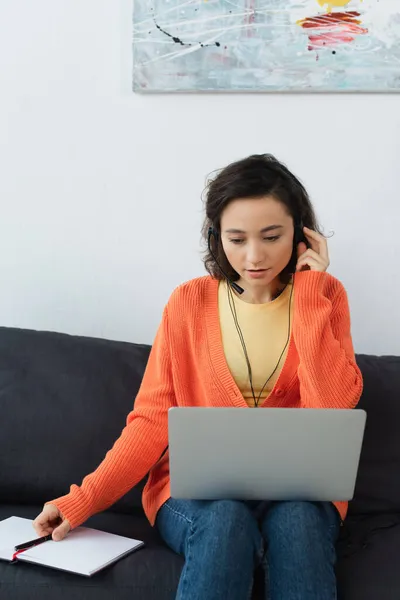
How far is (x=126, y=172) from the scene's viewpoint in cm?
202

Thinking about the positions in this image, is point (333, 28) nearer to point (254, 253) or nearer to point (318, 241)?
point (318, 241)

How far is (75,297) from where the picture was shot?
2.07m

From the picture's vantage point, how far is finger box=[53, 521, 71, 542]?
133 centimetres

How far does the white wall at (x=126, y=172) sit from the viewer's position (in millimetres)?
1947

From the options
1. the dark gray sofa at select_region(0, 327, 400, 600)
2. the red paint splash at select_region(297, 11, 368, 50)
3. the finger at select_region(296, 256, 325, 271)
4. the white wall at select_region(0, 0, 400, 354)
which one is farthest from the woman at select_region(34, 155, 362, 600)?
the red paint splash at select_region(297, 11, 368, 50)

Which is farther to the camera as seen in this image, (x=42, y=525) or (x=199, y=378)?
(x=199, y=378)

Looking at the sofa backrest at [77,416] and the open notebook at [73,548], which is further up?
the sofa backrest at [77,416]

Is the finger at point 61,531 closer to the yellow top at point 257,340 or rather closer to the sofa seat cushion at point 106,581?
the sofa seat cushion at point 106,581

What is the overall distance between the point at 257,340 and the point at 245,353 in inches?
1.5

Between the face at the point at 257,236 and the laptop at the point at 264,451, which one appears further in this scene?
the face at the point at 257,236

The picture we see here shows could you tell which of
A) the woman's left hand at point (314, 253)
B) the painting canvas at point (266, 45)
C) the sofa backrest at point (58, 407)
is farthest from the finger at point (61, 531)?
the painting canvas at point (266, 45)

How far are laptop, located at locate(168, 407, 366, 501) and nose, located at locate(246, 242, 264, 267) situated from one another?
38 cm

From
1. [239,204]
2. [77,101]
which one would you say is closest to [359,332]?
[239,204]

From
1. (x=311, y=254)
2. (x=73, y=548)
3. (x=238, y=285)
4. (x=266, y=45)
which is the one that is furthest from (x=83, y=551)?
(x=266, y=45)
